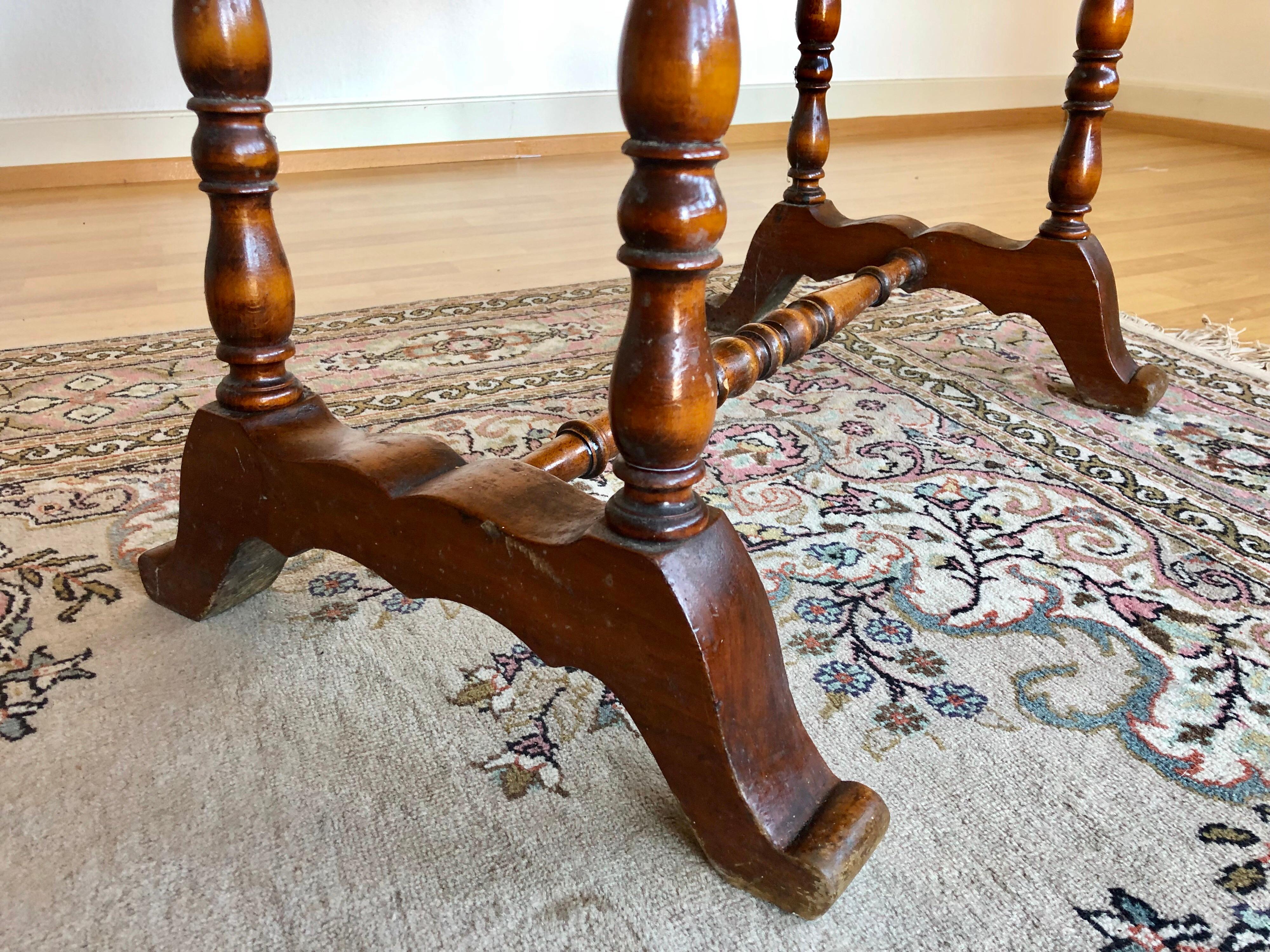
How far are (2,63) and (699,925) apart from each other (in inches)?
108

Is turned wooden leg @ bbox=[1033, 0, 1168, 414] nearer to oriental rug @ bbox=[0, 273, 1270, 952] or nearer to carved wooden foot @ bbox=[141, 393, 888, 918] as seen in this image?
oriental rug @ bbox=[0, 273, 1270, 952]

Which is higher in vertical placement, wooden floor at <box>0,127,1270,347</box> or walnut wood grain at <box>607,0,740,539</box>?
walnut wood grain at <box>607,0,740,539</box>

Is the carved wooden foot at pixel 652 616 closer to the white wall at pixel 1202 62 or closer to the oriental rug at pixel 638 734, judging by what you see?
the oriental rug at pixel 638 734

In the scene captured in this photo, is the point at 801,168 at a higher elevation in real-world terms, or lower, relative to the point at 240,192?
lower

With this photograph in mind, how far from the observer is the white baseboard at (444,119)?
2547mm

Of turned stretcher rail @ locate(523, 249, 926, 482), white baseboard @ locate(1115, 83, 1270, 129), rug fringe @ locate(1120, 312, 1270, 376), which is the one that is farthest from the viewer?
white baseboard @ locate(1115, 83, 1270, 129)

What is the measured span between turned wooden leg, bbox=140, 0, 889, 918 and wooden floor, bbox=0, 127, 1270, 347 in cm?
92

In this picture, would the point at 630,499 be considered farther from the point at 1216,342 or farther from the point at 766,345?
the point at 1216,342

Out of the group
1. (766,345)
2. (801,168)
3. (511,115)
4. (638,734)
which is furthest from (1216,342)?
(511,115)

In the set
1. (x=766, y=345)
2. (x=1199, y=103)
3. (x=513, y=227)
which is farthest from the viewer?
(x=1199, y=103)

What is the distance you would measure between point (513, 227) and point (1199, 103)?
2887 millimetres

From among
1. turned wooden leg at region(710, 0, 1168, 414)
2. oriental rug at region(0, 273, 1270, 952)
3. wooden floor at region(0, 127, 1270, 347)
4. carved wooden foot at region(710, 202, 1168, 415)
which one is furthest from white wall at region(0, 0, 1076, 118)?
oriental rug at region(0, 273, 1270, 952)

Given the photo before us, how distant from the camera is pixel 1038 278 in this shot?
118 centimetres

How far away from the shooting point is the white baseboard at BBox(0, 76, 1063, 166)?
8.36 feet
